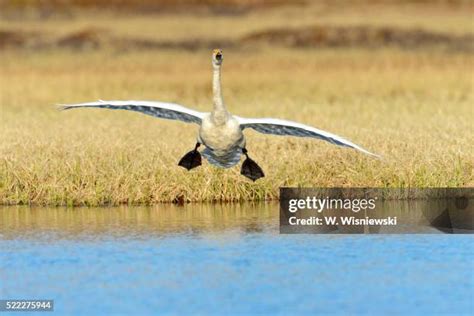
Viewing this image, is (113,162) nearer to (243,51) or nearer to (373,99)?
(373,99)

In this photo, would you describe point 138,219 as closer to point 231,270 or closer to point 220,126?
point 220,126

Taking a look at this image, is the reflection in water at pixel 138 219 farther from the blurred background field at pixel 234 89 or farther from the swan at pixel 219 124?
the swan at pixel 219 124

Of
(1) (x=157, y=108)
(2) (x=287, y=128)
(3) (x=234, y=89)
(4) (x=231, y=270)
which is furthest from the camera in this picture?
(3) (x=234, y=89)

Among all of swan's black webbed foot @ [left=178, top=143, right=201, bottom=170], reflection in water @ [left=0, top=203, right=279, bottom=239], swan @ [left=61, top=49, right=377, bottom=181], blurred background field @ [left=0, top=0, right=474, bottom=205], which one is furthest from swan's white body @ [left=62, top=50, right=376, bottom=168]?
blurred background field @ [left=0, top=0, right=474, bottom=205]

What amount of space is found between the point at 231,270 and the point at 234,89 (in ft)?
63.7

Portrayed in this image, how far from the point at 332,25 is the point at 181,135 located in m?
33.1

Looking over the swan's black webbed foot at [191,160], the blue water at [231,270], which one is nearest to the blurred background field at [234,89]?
the swan's black webbed foot at [191,160]

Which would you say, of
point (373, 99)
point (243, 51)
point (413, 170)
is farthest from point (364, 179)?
point (243, 51)

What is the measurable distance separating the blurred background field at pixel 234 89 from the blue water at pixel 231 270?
119 centimetres

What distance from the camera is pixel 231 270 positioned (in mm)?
12156

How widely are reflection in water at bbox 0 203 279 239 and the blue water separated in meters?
0.04

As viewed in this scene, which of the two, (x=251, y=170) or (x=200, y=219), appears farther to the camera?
(x=251, y=170)

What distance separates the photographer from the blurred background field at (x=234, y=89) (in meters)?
15.3

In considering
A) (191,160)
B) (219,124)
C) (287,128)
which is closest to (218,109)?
(219,124)
